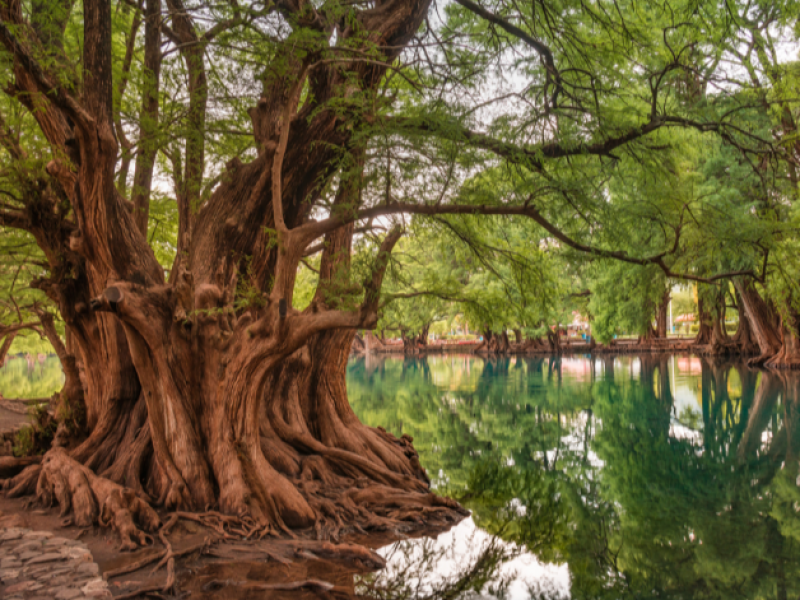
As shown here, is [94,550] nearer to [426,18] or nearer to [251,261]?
[251,261]

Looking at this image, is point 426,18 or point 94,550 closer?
point 94,550

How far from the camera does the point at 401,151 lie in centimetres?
763

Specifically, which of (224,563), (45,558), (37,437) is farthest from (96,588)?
(37,437)

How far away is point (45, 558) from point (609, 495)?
7.58 meters

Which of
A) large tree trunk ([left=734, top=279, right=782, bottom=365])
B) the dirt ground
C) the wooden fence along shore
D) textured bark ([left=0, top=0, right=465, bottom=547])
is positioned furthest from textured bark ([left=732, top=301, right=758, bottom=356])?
the dirt ground

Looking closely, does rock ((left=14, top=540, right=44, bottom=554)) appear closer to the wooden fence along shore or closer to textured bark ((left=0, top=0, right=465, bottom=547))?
textured bark ((left=0, top=0, right=465, bottom=547))

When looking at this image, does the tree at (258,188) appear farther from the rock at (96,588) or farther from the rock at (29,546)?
the rock at (96,588)

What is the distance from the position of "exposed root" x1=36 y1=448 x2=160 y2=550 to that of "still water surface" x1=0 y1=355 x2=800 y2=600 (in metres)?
2.36

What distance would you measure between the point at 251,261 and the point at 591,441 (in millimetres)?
9226

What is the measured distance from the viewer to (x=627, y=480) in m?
10.2

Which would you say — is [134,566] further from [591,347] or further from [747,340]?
[591,347]

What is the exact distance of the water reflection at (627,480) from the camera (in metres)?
6.36

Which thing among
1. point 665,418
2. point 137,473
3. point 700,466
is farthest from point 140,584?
point 665,418

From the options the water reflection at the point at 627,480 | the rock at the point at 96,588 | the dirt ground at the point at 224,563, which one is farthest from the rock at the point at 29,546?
the water reflection at the point at 627,480
